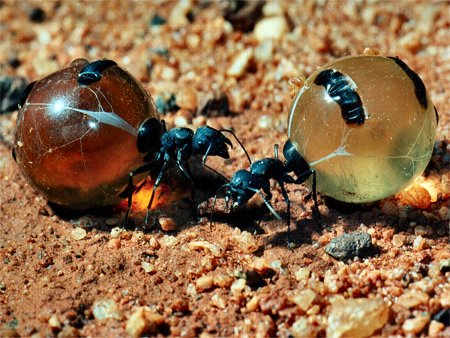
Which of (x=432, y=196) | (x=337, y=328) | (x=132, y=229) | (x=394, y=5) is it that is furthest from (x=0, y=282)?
(x=394, y=5)

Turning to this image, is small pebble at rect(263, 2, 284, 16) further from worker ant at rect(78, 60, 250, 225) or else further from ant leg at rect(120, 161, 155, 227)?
ant leg at rect(120, 161, 155, 227)

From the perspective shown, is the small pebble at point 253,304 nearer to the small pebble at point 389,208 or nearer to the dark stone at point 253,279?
the dark stone at point 253,279

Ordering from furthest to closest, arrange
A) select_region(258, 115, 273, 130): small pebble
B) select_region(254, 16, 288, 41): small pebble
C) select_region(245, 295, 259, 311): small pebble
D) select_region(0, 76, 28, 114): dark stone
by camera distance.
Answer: select_region(254, 16, 288, 41): small pebble, select_region(0, 76, 28, 114): dark stone, select_region(258, 115, 273, 130): small pebble, select_region(245, 295, 259, 311): small pebble

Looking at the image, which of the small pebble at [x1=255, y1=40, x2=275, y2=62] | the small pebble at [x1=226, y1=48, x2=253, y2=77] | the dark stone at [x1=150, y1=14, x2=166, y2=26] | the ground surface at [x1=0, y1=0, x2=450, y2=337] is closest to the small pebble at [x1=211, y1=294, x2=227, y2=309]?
the ground surface at [x1=0, y1=0, x2=450, y2=337]

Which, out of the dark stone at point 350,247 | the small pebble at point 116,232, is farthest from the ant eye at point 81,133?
the dark stone at point 350,247

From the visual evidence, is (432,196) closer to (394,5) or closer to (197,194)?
(197,194)

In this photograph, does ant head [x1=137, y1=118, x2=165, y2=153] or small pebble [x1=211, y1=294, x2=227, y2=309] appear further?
ant head [x1=137, y1=118, x2=165, y2=153]

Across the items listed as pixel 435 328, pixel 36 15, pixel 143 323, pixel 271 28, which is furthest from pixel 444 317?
pixel 36 15
